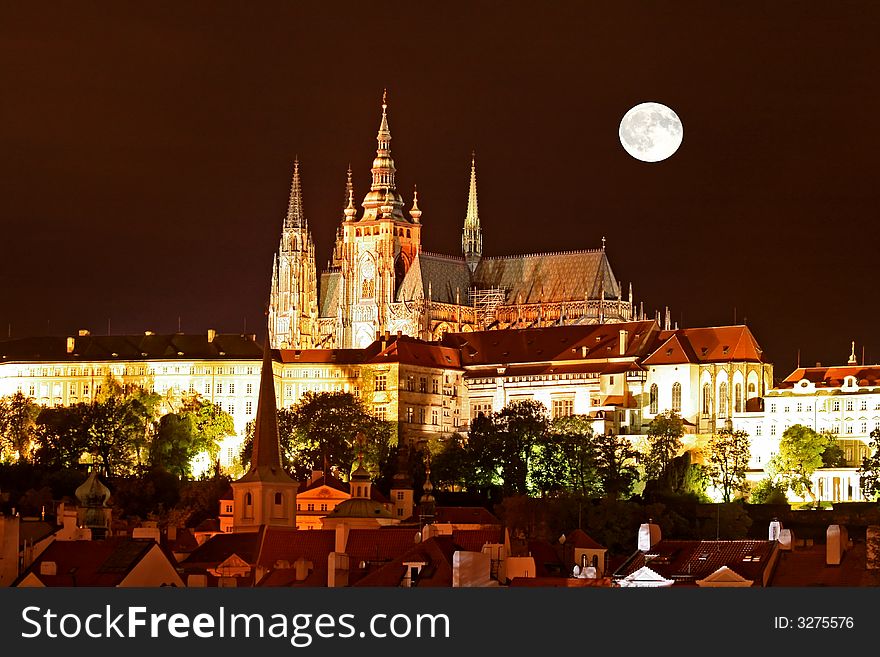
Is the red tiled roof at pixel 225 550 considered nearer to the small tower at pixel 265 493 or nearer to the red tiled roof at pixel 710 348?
the small tower at pixel 265 493

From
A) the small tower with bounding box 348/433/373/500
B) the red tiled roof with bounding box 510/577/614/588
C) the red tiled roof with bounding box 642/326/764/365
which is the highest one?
the red tiled roof with bounding box 642/326/764/365

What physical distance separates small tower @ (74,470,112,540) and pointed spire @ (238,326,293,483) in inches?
252

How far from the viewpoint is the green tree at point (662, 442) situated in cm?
17612

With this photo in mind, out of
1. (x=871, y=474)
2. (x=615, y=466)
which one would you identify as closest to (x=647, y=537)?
(x=615, y=466)

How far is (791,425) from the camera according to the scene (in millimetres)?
185250

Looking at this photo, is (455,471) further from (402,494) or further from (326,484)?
(326,484)

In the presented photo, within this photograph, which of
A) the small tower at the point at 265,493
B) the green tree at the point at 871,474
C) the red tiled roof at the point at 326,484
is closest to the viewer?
the small tower at the point at 265,493

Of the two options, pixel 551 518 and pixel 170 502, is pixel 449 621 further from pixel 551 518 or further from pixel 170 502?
pixel 170 502

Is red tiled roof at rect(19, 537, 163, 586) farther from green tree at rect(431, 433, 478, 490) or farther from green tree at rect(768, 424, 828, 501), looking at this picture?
green tree at rect(768, 424, 828, 501)

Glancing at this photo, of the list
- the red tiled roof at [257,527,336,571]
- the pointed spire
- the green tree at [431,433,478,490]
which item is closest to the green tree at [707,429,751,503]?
the green tree at [431,433,478,490]

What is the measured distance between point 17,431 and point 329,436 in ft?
69.4

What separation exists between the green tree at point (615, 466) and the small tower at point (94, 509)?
35.5 meters

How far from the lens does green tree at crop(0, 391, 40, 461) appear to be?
187 m

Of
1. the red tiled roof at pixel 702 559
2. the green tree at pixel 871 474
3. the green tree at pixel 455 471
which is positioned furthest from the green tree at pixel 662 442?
the red tiled roof at pixel 702 559
